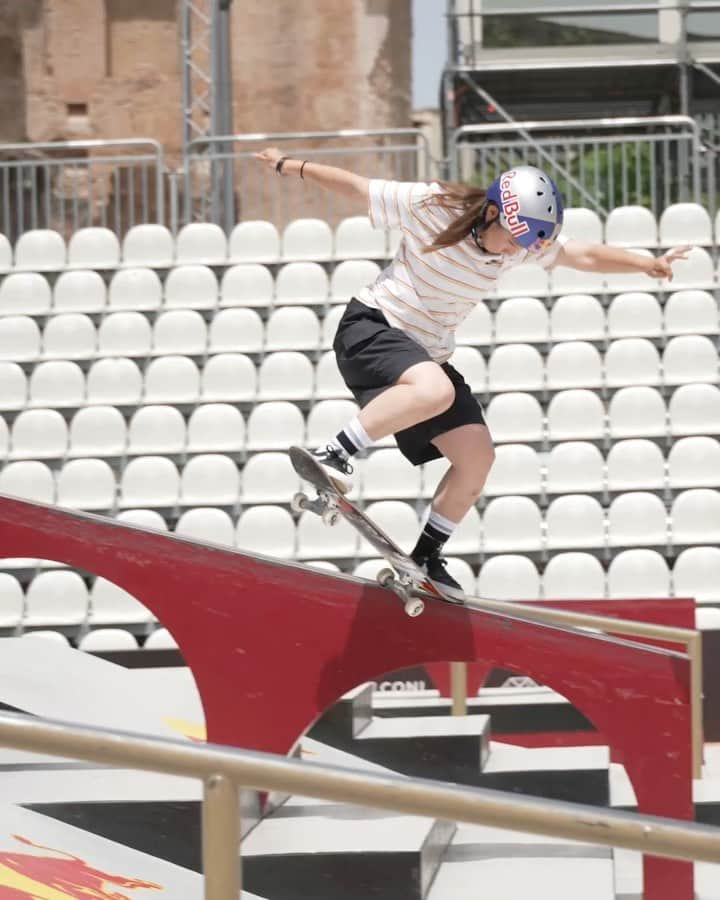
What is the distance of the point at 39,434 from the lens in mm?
9438

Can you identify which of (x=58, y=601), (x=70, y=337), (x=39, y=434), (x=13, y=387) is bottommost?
(x=58, y=601)

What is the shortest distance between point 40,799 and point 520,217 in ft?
7.81

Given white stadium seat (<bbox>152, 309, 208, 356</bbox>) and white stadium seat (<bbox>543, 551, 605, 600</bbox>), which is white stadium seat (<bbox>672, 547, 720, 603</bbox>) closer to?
white stadium seat (<bbox>543, 551, 605, 600</bbox>)

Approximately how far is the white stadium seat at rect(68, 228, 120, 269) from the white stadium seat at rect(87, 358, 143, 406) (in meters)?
1.34

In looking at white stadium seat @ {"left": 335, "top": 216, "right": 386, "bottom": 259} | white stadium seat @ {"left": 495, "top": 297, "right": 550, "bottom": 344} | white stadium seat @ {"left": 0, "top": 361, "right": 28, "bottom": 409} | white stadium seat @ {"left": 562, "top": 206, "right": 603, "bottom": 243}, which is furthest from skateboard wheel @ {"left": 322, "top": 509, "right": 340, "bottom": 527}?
white stadium seat @ {"left": 335, "top": 216, "right": 386, "bottom": 259}

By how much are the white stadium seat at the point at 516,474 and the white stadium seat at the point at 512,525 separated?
25 centimetres

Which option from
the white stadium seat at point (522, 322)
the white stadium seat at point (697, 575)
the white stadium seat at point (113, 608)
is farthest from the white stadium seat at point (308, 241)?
the white stadium seat at point (697, 575)

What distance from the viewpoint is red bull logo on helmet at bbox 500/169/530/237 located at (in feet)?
13.5

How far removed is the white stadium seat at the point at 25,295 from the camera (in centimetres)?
1049

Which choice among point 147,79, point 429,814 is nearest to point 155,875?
point 429,814

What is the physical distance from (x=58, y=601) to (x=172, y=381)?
2.11 meters

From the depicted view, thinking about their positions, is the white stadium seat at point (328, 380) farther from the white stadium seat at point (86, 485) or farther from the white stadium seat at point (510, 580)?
the white stadium seat at point (510, 580)

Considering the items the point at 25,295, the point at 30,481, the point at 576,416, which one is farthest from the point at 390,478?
the point at 25,295

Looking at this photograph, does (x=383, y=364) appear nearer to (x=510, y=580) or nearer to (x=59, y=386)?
(x=510, y=580)
